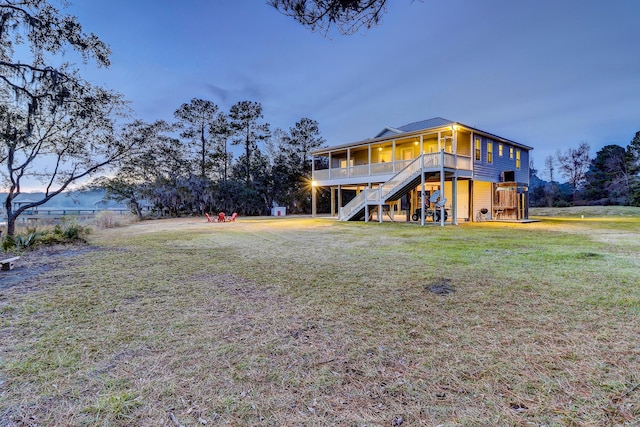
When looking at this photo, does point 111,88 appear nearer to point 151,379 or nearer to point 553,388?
point 151,379

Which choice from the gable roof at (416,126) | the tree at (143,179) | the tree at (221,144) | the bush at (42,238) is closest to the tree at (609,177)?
the gable roof at (416,126)

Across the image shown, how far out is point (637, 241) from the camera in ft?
27.9

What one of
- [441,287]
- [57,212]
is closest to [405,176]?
[441,287]

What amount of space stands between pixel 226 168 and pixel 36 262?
84.6 feet

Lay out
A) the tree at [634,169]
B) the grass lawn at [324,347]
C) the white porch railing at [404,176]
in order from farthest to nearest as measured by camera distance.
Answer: the tree at [634,169] < the white porch railing at [404,176] < the grass lawn at [324,347]

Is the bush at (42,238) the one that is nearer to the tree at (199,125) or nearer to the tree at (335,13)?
the tree at (335,13)

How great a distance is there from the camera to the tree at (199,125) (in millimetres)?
28531

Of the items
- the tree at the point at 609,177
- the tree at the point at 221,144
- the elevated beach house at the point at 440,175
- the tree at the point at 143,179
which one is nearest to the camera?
the elevated beach house at the point at 440,175

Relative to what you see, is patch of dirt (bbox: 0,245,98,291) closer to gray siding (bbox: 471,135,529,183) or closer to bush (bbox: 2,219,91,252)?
bush (bbox: 2,219,91,252)

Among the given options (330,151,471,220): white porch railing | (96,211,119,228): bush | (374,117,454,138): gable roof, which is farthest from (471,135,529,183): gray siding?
(96,211,119,228): bush

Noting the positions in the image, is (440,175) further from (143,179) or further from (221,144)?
(221,144)

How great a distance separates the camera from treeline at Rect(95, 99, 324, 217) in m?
25.3

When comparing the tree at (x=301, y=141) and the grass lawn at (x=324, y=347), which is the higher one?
the tree at (x=301, y=141)

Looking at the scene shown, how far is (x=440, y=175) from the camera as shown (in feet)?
49.2
